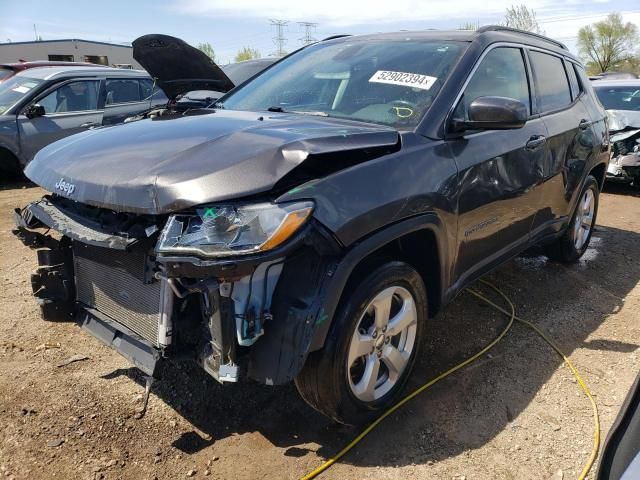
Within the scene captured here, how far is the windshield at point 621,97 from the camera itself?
8862 millimetres

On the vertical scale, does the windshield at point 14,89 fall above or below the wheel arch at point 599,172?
above

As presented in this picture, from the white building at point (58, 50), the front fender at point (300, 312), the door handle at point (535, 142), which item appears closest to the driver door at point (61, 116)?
the door handle at point (535, 142)

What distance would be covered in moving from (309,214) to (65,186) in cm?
116

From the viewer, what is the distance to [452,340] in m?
3.52

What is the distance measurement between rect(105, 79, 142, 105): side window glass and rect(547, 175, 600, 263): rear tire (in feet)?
22.0

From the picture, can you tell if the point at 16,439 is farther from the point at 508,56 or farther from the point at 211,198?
the point at 508,56

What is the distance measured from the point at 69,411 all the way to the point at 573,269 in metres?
4.29

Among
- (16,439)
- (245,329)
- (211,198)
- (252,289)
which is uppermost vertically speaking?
(211,198)

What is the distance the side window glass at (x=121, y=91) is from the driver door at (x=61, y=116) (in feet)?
0.57

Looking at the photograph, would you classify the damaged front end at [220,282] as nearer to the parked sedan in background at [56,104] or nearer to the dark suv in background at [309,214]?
the dark suv in background at [309,214]

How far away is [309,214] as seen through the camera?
6.77 ft

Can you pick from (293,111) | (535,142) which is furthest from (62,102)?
(535,142)

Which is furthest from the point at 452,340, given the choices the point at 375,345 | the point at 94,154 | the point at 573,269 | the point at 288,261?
the point at 94,154

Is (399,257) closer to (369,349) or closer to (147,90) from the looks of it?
(369,349)
